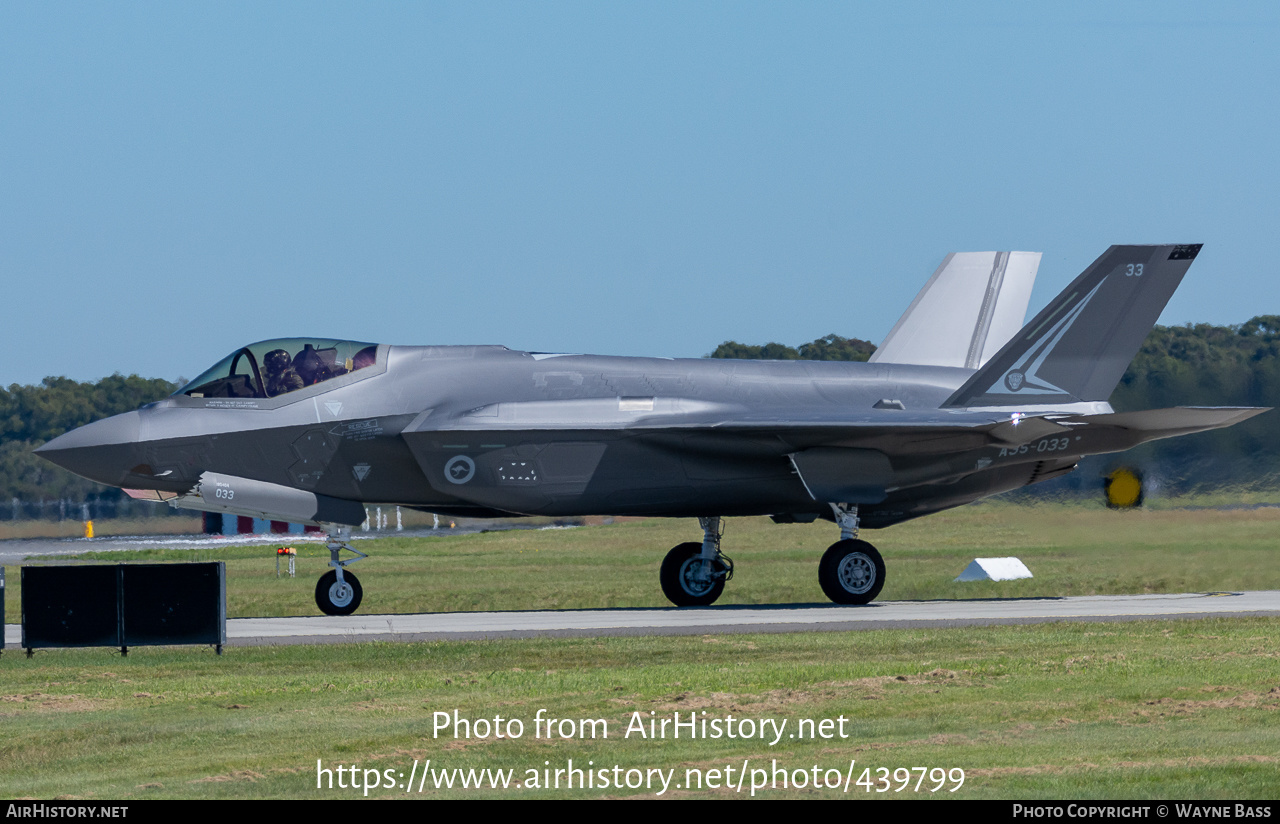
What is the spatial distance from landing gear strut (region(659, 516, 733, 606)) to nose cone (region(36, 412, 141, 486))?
25.7ft

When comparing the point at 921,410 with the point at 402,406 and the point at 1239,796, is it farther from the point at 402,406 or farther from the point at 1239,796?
the point at 1239,796

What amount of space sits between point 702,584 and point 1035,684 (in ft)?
34.1

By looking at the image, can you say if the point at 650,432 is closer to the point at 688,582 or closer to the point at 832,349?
the point at 688,582

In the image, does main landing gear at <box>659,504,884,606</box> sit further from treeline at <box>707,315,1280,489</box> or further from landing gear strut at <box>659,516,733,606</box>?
treeline at <box>707,315,1280,489</box>

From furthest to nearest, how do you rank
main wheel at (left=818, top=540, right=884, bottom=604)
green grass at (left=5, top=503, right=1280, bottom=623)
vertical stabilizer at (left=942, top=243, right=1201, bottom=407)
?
1. green grass at (left=5, top=503, right=1280, bottom=623)
2. vertical stabilizer at (left=942, top=243, right=1201, bottom=407)
3. main wheel at (left=818, top=540, right=884, bottom=604)

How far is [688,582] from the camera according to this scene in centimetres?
2286

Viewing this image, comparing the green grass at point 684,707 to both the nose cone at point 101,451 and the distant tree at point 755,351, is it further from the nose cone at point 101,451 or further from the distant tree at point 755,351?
the distant tree at point 755,351

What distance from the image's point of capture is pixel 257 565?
132 ft

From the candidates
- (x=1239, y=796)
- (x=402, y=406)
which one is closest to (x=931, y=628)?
(x=402, y=406)

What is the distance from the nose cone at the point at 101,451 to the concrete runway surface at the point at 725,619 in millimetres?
2223

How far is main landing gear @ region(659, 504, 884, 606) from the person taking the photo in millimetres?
21531

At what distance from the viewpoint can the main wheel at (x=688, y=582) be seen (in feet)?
74.8

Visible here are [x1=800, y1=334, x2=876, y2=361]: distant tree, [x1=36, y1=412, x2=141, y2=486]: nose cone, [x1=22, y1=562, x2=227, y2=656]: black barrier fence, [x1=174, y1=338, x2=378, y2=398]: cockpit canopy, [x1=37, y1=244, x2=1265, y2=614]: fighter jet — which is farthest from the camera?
[x1=800, y1=334, x2=876, y2=361]: distant tree

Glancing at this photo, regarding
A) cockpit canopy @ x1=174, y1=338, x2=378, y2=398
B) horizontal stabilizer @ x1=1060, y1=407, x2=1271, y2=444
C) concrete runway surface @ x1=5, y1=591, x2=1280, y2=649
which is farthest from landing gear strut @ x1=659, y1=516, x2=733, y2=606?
cockpit canopy @ x1=174, y1=338, x2=378, y2=398
